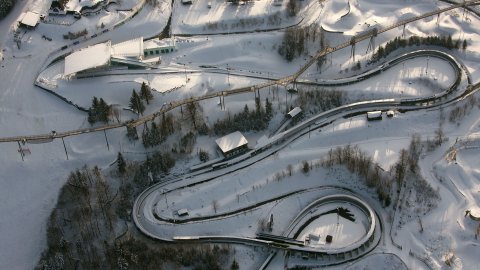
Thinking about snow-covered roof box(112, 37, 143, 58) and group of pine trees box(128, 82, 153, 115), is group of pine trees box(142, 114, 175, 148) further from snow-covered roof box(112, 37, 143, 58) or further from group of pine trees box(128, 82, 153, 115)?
snow-covered roof box(112, 37, 143, 58)

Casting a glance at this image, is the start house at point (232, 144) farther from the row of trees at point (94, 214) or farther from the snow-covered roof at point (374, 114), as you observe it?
the snow-covered roof at point (374, 114)

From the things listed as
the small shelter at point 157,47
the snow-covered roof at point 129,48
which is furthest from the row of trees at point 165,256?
the small shelter at point 157,47

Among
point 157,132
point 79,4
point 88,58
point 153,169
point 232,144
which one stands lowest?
point 153,169

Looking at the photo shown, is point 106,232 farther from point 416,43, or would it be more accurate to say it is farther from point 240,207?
point 416,43

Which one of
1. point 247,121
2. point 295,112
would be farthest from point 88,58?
point 295,112

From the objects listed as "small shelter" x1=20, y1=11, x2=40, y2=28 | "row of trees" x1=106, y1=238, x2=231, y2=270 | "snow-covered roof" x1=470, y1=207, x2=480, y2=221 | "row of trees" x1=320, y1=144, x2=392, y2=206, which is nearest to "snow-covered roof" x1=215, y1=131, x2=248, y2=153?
"row of trees" x1=320, y1=144, x2=392, y2=206

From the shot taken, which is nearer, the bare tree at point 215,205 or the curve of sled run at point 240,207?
the curve of sled run at point 240,207
